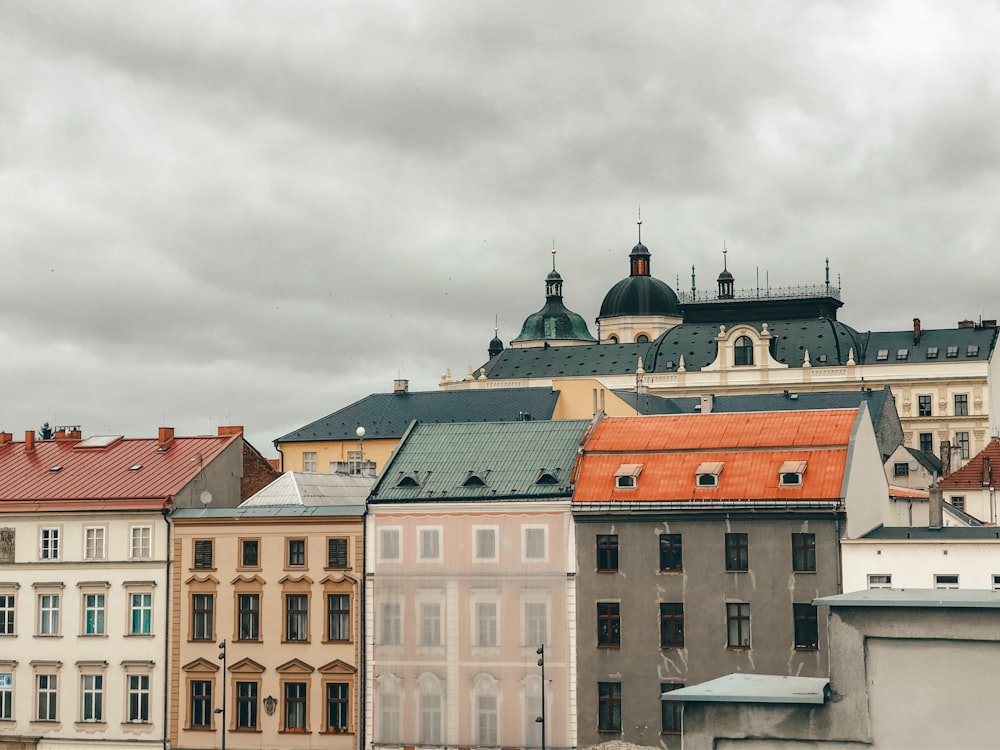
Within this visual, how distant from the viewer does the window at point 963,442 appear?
169 metres

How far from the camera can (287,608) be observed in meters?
74.8

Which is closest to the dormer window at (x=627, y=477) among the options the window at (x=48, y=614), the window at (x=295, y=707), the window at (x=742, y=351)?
the window at (x=295, y=707)

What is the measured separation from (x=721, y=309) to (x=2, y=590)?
128472 mm

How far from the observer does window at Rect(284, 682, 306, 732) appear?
242 ft

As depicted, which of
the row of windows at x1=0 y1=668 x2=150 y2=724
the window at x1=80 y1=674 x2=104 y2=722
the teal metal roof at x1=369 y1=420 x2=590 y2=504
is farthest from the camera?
the window at x1=80 y1=674 x2=104 y2=722

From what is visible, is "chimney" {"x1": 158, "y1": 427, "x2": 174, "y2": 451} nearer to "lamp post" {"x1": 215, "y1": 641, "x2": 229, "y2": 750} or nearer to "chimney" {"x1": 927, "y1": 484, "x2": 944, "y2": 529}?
"lamp post" {"x1": 215, "y1": 641, "x2": 229, "y2": 750}

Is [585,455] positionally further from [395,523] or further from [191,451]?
[191,451]

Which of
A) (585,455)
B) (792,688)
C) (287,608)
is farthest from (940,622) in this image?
(287,608)

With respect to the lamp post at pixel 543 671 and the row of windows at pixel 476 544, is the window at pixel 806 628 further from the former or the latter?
the row of windows at pixel 476 544

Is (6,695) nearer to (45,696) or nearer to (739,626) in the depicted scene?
(45,696)

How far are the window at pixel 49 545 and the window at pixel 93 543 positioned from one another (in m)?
1.41

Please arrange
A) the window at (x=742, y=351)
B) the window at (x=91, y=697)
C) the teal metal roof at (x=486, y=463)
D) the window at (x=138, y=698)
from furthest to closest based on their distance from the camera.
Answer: the window at (x=742, y=351) < the window at (x=91, y=697) < the window at (x=138, y=698) < the teal metal roof at (x=486, y=463)

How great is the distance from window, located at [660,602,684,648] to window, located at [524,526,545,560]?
556 cm

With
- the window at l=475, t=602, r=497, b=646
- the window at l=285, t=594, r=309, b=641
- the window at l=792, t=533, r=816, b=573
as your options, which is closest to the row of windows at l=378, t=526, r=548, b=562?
the window at l=475, t=602, r=497, b=646
